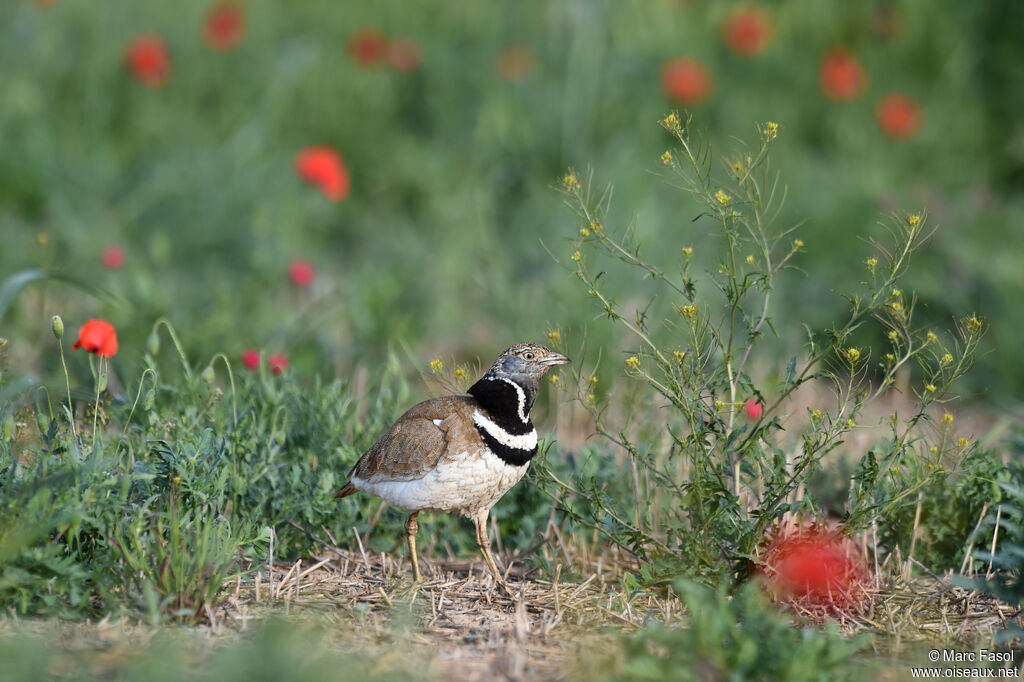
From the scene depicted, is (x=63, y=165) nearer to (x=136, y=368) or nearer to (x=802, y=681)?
(x=136, y=368)

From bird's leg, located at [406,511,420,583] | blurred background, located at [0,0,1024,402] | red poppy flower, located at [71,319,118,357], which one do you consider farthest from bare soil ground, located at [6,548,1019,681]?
blurred background, located at [0,0,1024,402]

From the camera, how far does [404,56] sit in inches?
341

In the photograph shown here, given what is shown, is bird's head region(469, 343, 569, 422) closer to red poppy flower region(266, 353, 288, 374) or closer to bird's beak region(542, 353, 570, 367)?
bird's beak region(542, 353, 570, 367)

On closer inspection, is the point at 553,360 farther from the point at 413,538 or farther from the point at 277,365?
the point at 277,365

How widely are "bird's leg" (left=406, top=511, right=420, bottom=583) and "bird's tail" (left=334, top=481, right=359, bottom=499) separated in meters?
0.22

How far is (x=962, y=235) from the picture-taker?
24.8 feet

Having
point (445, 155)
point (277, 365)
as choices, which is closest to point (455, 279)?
point (445, 155)

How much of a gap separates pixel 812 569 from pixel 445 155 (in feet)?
18.3

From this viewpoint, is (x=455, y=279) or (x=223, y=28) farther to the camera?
(x=223, y=28)

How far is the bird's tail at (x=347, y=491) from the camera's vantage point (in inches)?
168

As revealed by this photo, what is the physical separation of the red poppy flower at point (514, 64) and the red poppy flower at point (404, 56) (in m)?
0.64

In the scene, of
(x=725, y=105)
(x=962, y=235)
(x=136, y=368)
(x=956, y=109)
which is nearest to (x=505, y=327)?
(x=136, y=368)

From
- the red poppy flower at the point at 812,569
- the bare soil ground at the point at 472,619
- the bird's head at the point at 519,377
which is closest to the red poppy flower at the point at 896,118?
the bare soil ground at the point at 472,619

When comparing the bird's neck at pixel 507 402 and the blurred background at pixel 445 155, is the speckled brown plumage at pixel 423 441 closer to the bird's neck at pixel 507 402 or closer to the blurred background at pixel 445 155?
the bird's neck at pixel 507 402
